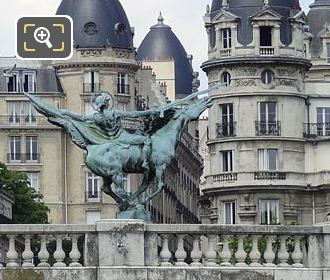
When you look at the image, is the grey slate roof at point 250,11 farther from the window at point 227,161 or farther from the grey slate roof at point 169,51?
the grey slate roof at point 169,51

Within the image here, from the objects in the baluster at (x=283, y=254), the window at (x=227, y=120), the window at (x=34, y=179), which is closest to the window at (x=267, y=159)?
the window at (x=227, y=120)

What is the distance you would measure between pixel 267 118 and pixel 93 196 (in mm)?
11912

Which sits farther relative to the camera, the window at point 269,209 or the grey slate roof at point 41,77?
the grey slate roof at point 41,77

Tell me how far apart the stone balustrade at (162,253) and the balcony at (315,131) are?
297 ft

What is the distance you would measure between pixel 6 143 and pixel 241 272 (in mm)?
96728

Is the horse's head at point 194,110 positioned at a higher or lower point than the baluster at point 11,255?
higher

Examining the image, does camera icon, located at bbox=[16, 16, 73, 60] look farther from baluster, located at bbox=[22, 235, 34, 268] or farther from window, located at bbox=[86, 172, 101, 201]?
window, located at bbox=[86, 172, 101, 201]

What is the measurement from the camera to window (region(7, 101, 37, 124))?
132 m

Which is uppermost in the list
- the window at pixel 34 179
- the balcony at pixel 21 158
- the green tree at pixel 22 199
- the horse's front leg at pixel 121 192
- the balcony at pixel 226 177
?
the balcony at pixel 21 158

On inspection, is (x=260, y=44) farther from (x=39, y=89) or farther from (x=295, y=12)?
(x=39, y=89)

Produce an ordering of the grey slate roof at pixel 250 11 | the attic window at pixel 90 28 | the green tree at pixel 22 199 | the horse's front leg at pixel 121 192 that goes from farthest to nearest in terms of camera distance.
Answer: the attic window at pixel 90 28 < the grey slate roof at pixel 250 11 < the green tree at pixel 22 199 < the horse's front leg at pixel 121 192

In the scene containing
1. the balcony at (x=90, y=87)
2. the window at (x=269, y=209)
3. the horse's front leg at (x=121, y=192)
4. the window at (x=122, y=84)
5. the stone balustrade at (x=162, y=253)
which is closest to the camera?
the stone balustrade at (x=162, y=253)

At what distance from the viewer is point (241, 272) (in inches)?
1379

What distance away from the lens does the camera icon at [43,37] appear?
39.2 meters
